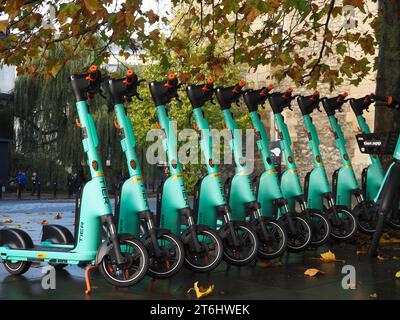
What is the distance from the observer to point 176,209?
6660mm

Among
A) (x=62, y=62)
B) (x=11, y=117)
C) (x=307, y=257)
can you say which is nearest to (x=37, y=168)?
(x=11, y=117)

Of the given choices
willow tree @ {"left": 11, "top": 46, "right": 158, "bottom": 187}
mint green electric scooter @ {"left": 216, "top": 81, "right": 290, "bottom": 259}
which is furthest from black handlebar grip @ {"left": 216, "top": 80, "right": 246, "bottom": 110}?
willow tree @ {"left": 11, "top": 46, "right": 158, "bottom": 187}

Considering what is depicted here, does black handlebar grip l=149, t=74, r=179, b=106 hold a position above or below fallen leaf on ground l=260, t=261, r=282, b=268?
above

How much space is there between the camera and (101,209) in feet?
19.7

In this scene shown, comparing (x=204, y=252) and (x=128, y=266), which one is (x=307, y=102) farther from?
(x=128, y=266)

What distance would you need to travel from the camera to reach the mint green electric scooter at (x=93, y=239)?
5.70 metres

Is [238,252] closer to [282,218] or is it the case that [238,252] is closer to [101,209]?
[282,218]

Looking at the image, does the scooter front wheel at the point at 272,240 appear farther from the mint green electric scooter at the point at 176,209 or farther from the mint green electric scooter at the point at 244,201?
the mint green electric scooter at the point at 176,209

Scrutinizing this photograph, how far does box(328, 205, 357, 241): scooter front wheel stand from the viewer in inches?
333

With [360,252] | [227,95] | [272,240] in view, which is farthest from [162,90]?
[360,252]

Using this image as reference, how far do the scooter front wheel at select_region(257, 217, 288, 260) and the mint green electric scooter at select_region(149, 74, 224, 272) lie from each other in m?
0.74

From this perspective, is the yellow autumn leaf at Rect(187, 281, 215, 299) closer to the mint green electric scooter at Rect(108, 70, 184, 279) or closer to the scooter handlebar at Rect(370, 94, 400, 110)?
the mint green electric scooter at Rect(108, 70, 184, 279)

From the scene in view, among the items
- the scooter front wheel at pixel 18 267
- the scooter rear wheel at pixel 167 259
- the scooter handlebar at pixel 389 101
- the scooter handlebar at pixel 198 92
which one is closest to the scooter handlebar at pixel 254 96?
the scooter handlebar at pixel 198 92
